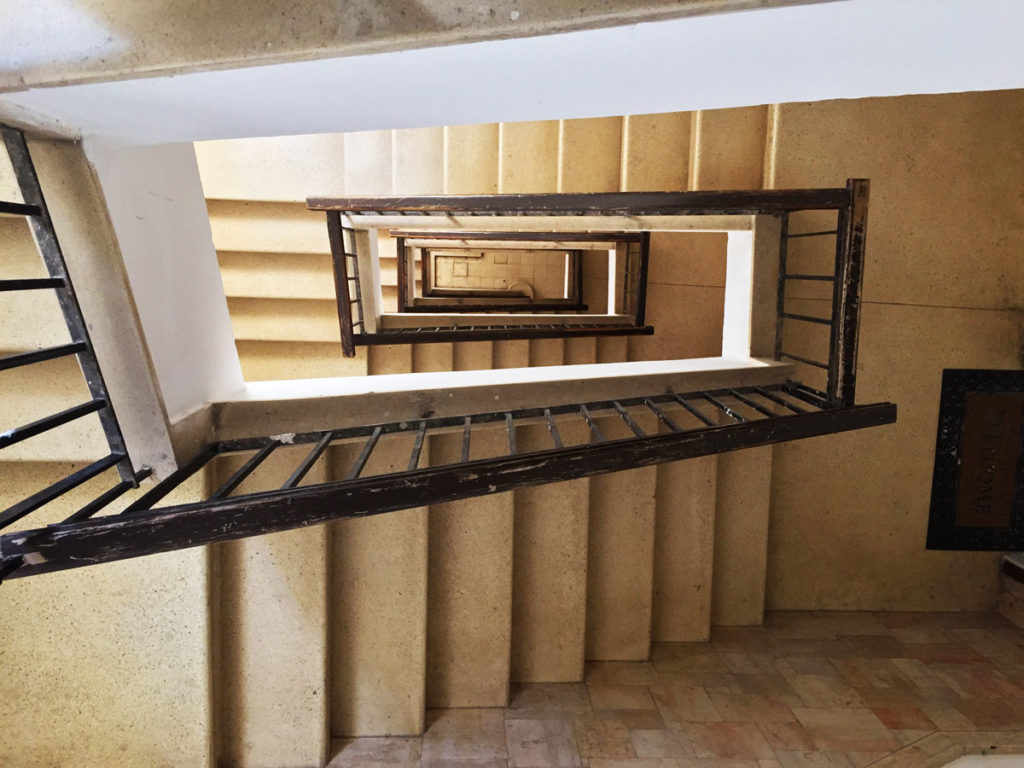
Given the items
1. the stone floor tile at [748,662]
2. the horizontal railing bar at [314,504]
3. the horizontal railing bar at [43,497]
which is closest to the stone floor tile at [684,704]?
the stone floor tile at [748,662]

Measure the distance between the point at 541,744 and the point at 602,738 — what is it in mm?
278

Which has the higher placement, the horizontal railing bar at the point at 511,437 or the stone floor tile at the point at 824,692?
the horizontal railing bar at the point at 511,437

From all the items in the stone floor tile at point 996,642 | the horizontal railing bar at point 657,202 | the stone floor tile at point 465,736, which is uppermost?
the horizontal railing bar at point 657,202

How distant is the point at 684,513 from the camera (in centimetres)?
346

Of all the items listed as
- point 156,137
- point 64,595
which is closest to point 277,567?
point 64,595

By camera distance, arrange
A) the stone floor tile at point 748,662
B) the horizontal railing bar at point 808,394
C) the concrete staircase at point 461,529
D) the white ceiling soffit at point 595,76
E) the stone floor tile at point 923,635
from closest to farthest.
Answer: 1. the white ceiling soffit at point 595,76
2. the horizontal railing bar at point 808,394
3. the concrete staircase at point 461,529
4. the stone floor tile at point 748,662
5. the stone floor tile at point 923,635

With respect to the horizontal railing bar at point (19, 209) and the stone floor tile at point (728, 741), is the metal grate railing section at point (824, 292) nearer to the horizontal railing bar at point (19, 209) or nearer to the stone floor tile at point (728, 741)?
the stone floor tile at point (728, 741)

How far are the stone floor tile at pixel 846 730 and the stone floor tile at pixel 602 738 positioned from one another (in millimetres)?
847

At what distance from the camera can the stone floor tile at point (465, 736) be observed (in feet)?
8.81

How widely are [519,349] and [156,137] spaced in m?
2.87

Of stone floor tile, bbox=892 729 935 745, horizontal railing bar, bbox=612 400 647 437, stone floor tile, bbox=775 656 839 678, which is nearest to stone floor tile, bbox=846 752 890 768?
stone floor tile, bbox=892 729 935 745

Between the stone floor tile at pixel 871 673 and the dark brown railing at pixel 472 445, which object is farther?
the stone floor tile at pixel 871 673

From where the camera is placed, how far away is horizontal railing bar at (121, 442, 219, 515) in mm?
1404

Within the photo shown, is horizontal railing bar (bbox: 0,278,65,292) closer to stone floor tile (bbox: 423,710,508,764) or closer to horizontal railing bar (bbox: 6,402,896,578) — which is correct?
horizontal railing bar (bbox: 6,402,896,578)
